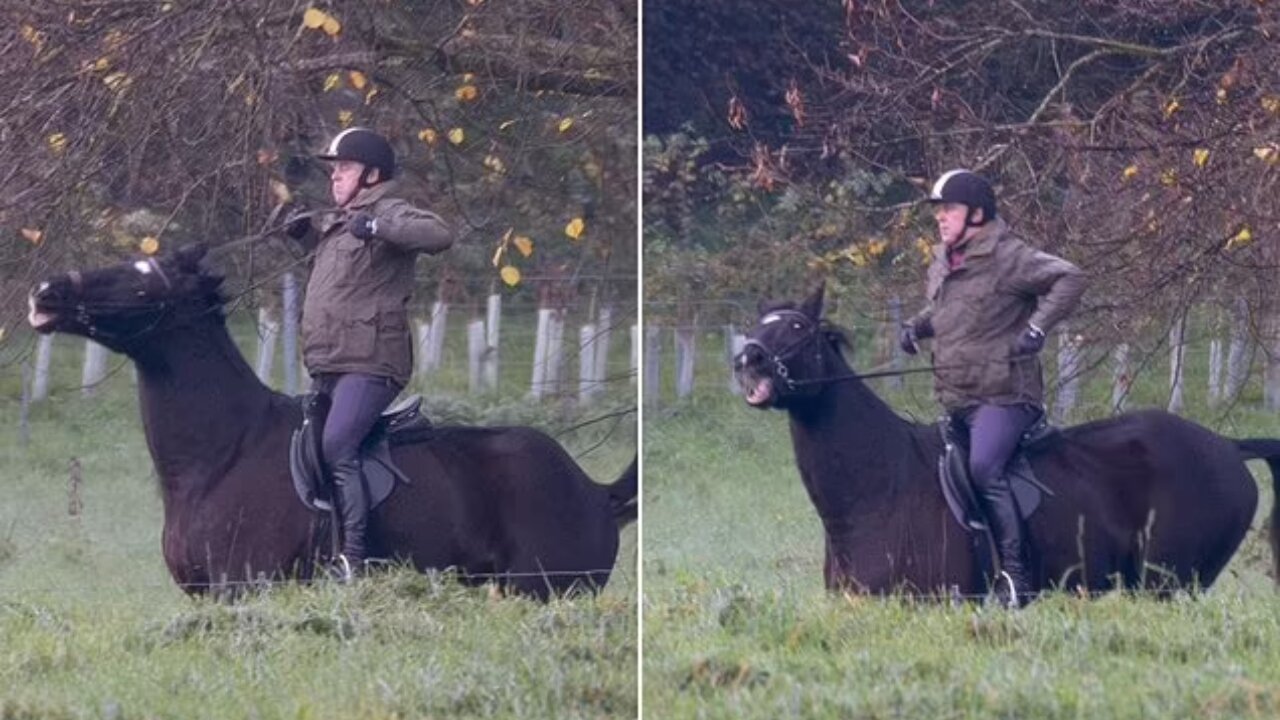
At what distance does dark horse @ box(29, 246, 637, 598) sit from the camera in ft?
27.2

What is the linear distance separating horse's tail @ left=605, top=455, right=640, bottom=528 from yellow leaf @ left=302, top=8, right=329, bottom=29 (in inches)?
71.9

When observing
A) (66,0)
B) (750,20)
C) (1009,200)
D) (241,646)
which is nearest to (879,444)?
(1009,200)

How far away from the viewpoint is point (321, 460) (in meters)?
8.29

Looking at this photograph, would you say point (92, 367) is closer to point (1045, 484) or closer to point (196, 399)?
point (196, 399)

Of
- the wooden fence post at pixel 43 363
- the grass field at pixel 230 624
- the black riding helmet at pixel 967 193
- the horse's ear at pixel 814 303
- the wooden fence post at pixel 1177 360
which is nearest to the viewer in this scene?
the grass field at pixel 230 624

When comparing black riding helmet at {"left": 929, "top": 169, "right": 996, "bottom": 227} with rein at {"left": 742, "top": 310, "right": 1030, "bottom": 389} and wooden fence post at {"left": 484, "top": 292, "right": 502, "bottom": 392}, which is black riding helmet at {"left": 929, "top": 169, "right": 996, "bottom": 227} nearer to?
rein at {"left": 742, "top": 310, "right": 1030, "bottom": 389}

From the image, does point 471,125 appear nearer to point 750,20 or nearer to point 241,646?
point 750,20

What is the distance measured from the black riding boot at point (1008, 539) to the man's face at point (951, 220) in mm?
780

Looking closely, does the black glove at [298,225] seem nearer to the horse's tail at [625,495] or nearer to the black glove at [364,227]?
the black glove at [364,227]

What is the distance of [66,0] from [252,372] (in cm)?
143

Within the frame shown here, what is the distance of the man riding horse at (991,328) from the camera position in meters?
7.63

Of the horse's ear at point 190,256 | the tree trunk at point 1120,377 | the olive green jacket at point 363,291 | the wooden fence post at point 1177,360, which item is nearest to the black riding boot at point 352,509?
the olive green jacket at point 363,291

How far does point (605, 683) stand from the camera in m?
7.28

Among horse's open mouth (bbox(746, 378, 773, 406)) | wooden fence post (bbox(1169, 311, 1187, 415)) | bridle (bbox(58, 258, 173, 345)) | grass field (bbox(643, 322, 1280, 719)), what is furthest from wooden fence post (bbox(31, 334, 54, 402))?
wooden fence post (bbox(1169, 311, 1187, 415))
